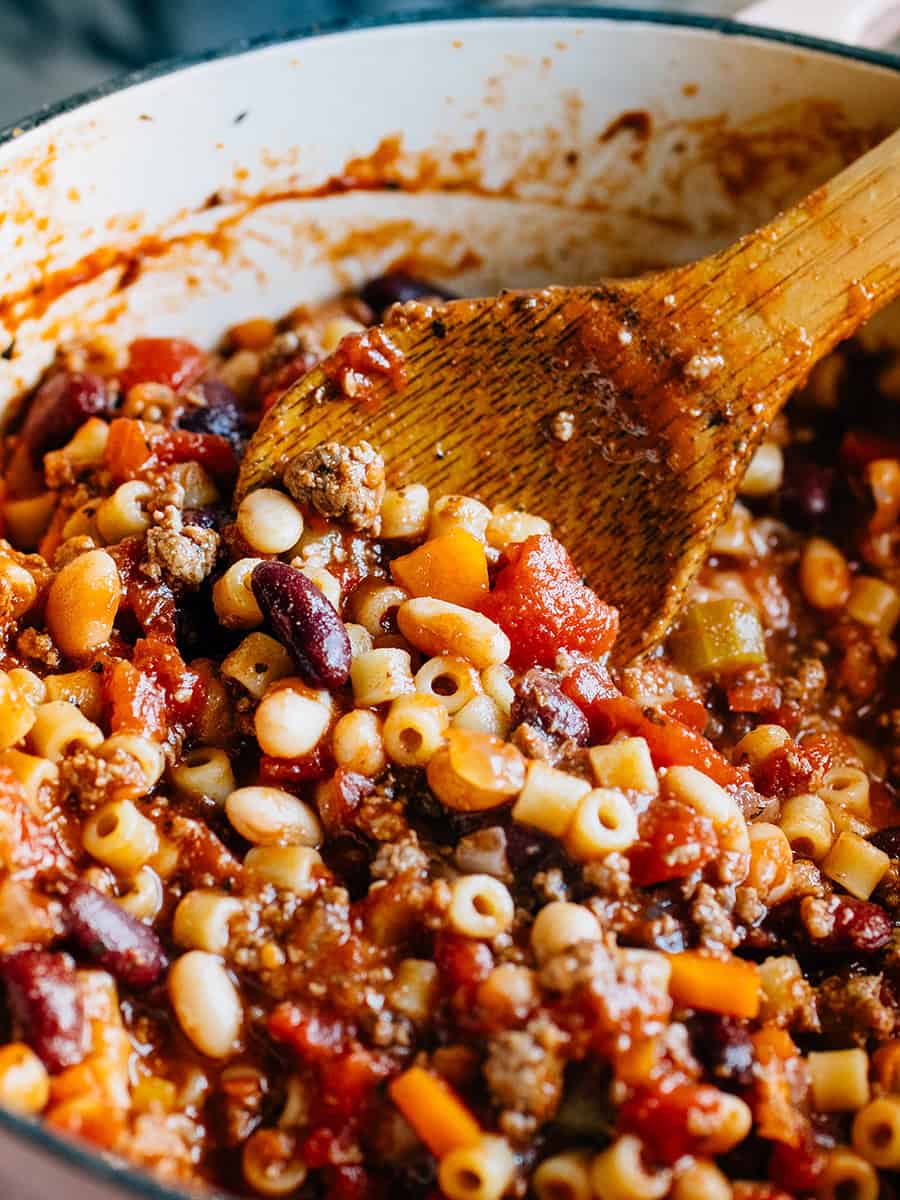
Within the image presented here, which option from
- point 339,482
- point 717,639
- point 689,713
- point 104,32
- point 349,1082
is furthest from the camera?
point 104,32

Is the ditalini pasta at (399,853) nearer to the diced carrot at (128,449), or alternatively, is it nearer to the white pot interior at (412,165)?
the diced carrot at (128,449)

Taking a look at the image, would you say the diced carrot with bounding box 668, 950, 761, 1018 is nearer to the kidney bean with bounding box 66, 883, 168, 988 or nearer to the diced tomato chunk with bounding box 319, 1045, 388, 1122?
the diced tomato chunk with bounding box 319, 1045, 388, 1122

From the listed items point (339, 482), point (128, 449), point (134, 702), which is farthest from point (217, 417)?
point (134, 702)

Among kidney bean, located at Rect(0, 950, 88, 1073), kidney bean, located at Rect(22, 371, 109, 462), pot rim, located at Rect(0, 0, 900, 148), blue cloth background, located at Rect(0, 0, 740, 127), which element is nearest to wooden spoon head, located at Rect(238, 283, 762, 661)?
kidney bean, located at Rect(22, 371, 109, 462)

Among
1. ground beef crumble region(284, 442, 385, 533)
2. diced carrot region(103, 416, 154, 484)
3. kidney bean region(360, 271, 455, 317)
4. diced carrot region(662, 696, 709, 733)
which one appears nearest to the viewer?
ground beef crumble region(284, 442, 385, 533)

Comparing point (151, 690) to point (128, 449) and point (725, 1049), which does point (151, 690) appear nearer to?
point (128, 449)

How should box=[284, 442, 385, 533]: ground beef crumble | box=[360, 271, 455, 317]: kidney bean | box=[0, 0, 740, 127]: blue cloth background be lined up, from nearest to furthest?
box=[284, 442, 385, 533]: ground beef crumble < box=[360, 271, 455, 317]: kidney bean < box=[0, 0, 740, 127]: blue cloth background

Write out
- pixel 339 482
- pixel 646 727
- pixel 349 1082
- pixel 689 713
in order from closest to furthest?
1. pixel 349 1082
2. pixel 646 727
3. pixel 339 482
4. pixel 689 713
